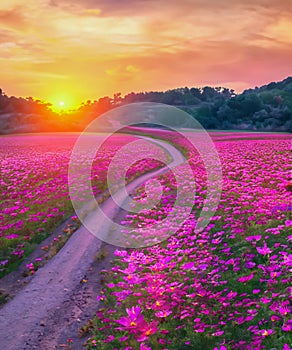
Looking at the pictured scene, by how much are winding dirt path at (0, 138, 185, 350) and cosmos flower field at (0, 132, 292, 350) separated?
0.48m

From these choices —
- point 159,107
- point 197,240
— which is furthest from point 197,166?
point 159,107

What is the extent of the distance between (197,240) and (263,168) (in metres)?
11.9

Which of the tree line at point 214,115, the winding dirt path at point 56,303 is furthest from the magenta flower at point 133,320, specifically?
the tree line at point 214,115

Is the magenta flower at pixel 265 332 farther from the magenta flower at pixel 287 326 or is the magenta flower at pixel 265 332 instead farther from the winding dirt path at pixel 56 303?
the winding dirt path at pixel 56 303

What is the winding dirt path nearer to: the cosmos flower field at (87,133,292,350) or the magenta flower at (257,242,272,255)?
the cosmos flower field at (87,133,292,350)

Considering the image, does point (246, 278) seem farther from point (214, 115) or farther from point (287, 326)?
point (214, 115)

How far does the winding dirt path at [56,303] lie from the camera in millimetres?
8195

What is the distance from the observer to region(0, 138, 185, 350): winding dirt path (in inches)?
323

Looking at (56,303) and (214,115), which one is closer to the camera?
(56,303)

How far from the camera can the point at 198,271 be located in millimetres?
10070

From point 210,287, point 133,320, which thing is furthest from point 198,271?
point 133,320

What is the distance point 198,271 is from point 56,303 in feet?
12.9

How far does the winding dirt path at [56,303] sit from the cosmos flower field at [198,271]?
0.48 m

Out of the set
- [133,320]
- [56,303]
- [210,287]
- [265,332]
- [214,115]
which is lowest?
[56,303]
